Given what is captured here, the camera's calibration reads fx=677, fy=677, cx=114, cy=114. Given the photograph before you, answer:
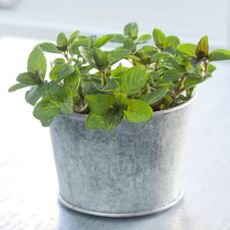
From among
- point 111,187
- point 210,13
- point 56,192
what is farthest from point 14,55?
point 210,13

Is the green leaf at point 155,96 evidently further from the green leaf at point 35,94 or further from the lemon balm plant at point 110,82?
the green leaf at point 35,94

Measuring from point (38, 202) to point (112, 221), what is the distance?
0.34 feet

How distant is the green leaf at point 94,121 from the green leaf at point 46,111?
33 mm

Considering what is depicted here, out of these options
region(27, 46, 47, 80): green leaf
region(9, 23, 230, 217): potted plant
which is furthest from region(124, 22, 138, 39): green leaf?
region(27, 46, 47, 80): green leaf

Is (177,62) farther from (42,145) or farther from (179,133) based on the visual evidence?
(42,145)

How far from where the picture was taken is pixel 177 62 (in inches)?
27.8

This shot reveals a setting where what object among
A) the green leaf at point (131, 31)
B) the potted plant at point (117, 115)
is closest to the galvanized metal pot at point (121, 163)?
the potted plant at point (117, 115)

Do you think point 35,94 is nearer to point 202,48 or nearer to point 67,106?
point 67,106

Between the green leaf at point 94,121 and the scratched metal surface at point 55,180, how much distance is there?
0.13 meters

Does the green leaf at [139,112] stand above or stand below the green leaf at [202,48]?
below

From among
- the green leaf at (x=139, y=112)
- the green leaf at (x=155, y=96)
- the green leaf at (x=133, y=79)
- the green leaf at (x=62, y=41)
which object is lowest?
Result: the green leaf at (x=139, y=112)

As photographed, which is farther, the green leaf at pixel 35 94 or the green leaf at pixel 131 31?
the green leaf at pixel 131 31

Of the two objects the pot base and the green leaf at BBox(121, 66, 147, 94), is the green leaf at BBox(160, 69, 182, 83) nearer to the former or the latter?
the green leaf at BBox(121, 66, 147, 94)

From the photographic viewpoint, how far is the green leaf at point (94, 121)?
68 cm
